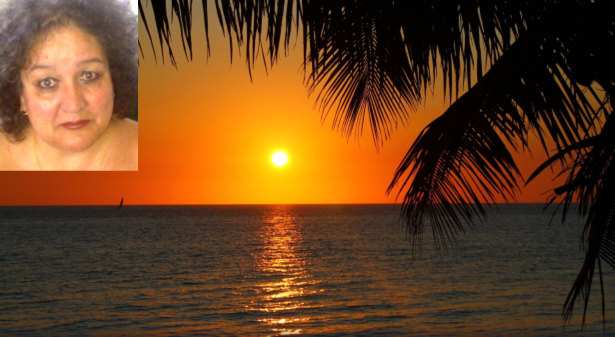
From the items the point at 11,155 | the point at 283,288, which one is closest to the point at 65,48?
the point at 11,155

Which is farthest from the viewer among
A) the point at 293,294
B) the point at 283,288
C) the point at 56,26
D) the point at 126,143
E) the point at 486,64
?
the point at 283,288

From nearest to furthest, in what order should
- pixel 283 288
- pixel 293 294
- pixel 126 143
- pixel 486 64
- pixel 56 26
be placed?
pixel 486 64, pixel 56 26, pixel 126 143, pixel 293 294, pixel 283 288

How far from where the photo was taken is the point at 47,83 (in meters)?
5.50

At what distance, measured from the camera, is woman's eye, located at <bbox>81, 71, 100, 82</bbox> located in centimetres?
544

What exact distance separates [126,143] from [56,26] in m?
1.46

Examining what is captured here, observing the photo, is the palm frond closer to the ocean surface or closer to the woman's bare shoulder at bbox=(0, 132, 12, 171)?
the woman's bare shoulder at bbox=(0, 132, 12, 171)

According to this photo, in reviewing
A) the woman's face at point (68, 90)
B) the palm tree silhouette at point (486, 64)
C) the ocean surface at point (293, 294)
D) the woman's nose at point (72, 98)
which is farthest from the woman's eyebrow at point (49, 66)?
the ocean surface at point (293, 294)

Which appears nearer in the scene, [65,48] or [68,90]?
[65,48]

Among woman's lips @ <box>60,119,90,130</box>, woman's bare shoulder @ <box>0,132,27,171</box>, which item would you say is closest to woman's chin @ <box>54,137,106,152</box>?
woman's lips @ <box>60,119,90,130</box>

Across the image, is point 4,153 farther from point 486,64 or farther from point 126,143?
point 486,64

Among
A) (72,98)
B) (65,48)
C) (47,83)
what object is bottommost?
Result: (72,98)

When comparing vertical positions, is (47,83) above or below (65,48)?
below

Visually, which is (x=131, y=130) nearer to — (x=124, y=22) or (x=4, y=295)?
(x=124, y=22)

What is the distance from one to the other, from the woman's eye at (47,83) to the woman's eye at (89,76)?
312mm
